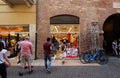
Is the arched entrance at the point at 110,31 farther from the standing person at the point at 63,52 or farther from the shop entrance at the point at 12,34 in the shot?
the shop entrance at the point at 12,34

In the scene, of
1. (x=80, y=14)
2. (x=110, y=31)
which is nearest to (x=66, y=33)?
(x=80, y=14)

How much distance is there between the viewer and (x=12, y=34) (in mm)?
24812

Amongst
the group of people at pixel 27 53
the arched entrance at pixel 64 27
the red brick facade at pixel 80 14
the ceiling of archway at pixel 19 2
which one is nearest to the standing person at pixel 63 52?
the group of people at pixel 27 53

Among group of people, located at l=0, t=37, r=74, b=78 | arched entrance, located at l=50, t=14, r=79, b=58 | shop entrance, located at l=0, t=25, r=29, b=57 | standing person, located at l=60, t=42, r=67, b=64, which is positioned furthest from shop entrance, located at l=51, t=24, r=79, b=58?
shop entrance, located at l=0, t=25, r=29, b=57

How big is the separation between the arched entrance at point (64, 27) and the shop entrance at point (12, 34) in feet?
6.75

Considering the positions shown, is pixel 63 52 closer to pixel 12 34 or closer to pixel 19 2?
pixel 12 34

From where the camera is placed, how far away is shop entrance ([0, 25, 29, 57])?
80.8ft

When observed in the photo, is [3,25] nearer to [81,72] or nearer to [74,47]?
[74,47]

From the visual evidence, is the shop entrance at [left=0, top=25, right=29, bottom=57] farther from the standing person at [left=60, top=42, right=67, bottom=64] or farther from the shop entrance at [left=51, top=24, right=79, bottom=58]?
the standing person at [left=60, top=42, right=67, bottom=64]

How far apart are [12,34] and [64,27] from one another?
4005mm

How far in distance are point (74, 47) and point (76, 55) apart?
2.26 feet

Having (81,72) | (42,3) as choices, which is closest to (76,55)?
(42,3)

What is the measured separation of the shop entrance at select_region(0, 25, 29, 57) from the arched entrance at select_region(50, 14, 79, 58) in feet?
6.75

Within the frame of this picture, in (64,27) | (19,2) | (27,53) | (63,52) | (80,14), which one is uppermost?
(19,2)
